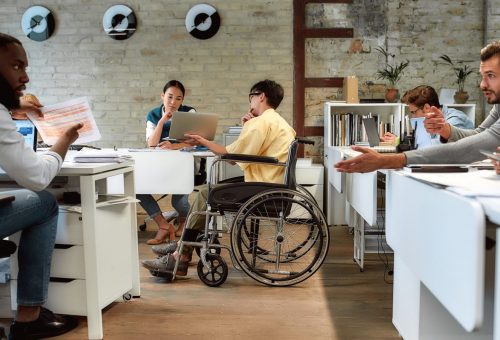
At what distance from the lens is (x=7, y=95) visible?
194cm

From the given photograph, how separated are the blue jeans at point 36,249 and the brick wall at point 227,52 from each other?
3318mm

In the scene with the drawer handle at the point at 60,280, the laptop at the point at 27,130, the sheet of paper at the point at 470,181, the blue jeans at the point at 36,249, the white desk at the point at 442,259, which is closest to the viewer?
the white desk at the point at 442,259

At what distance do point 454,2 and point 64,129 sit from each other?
4.18 metres

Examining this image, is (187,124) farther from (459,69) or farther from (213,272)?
(459,69)

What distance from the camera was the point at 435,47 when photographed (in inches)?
200

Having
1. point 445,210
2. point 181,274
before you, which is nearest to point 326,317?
point 181,274

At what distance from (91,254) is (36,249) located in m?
0.21

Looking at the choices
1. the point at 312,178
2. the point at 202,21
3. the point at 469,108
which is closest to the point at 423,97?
the point at 312,178

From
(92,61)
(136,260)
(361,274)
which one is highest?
(92,61)

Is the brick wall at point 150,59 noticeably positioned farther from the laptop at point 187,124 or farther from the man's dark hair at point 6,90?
the man's dark hair at point 6,90

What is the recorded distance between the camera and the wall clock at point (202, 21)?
517cm

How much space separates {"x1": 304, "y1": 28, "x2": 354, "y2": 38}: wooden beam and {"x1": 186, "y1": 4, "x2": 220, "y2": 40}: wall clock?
0.91 meters

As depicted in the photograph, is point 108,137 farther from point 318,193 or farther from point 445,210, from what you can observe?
point 445,210

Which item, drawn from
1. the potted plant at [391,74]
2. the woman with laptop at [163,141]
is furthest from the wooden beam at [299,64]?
the woman with laptop at [163,141]
